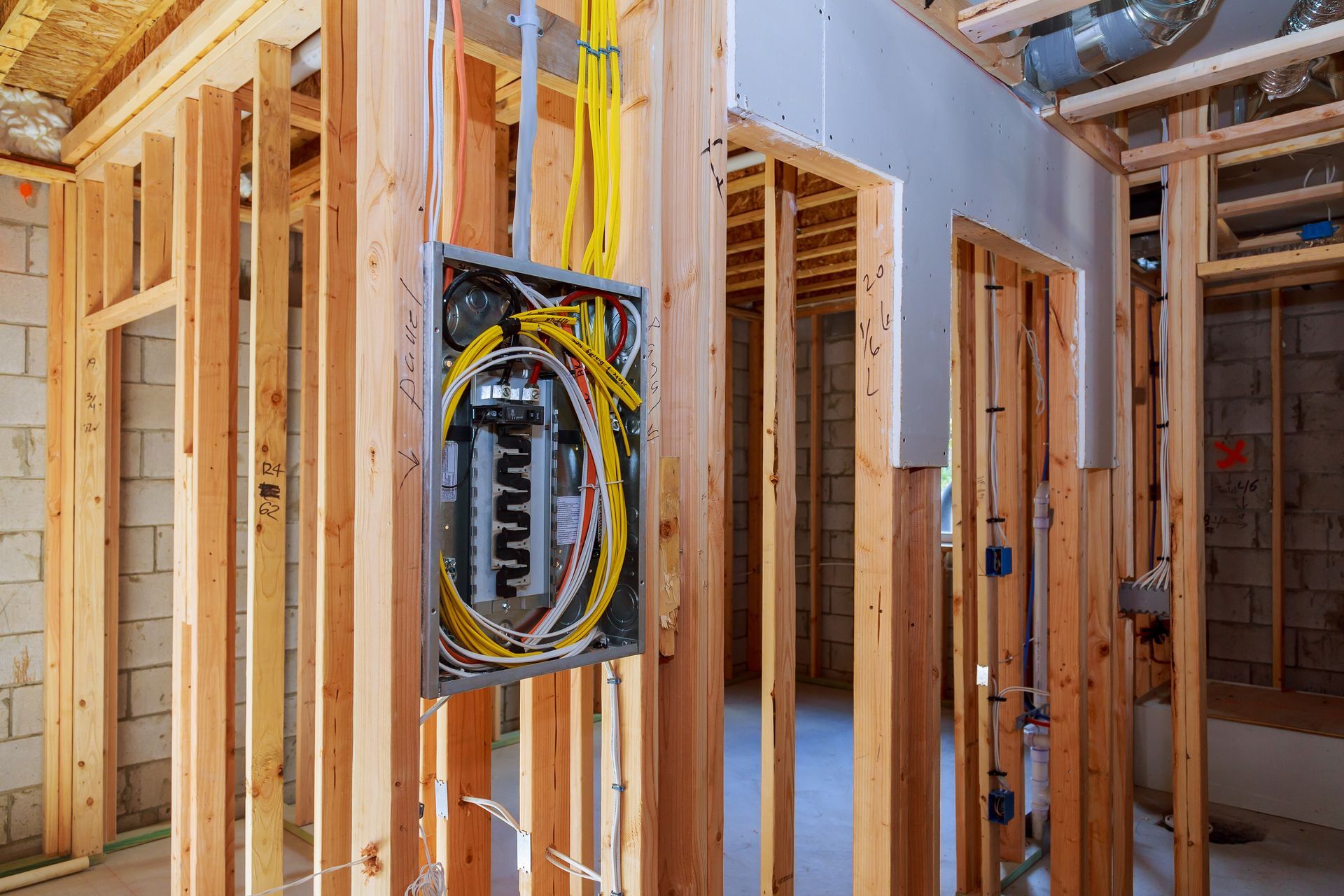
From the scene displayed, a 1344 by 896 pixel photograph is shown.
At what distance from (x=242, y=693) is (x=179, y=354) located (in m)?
1.92

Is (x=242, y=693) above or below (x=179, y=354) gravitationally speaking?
below

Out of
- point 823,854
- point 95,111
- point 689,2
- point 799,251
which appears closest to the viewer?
point 689,2

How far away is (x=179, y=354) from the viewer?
2.52 meters

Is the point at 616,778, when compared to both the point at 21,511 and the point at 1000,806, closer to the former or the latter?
the point at 1000,806

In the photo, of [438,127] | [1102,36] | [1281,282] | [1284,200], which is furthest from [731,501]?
[438,127]

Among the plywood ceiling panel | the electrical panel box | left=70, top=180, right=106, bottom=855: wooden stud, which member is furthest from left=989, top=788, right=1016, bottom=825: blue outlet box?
the plywood ceiling panel

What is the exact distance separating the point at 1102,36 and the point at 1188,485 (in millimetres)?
1385

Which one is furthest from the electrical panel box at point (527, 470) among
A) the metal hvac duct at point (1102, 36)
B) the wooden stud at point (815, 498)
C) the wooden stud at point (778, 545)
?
the wooden stud at point (815, 498)

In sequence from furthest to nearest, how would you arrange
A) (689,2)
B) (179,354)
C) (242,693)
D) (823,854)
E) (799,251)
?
(799,251)
(242,693)
(823,854)
(179,354)
(689,2)

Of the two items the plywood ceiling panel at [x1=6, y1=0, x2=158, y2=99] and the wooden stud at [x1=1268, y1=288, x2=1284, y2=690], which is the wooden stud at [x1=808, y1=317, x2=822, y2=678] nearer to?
the wooden stud at [x1=1268, y1=288, x2=1284, y2=690]

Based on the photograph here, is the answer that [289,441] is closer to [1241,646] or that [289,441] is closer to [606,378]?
[606,378]

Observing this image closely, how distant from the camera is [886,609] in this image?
5.84 feet

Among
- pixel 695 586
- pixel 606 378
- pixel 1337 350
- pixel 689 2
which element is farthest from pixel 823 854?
pixel 1337 350

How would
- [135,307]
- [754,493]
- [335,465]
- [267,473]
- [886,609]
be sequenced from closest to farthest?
[886,609]
[335,465]
[267,473]
[135,307]
[754,493]
